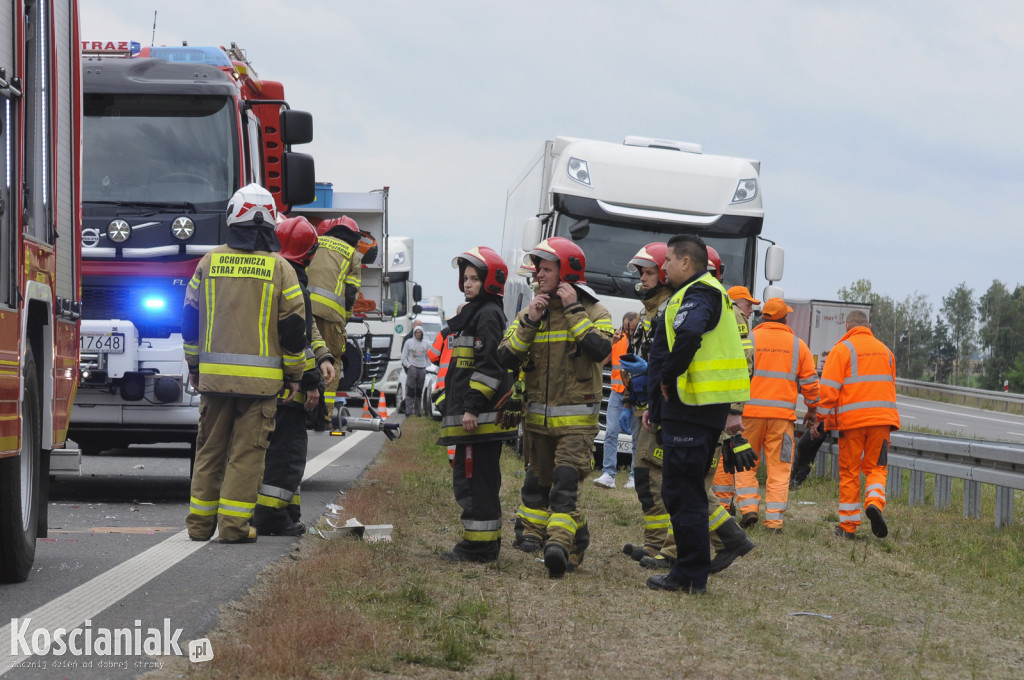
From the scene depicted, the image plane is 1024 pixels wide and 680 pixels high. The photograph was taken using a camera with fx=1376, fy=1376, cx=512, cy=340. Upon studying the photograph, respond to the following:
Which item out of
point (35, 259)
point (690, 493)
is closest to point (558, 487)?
point (690, 493)

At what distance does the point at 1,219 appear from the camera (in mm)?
5930

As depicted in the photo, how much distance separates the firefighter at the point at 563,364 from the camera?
7824 mm

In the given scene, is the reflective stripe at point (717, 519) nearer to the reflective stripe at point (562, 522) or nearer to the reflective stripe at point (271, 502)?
the reflective stripe at point (562, 522)

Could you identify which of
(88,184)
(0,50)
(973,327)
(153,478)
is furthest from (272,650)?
(973,327)

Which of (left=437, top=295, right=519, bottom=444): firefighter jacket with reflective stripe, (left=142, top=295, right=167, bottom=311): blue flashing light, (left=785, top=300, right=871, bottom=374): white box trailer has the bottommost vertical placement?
(left=785, top=300, right=871, bottom=374): white box trailer

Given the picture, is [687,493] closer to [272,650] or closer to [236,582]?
[236,582]

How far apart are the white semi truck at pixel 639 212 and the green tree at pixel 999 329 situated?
8351 cm

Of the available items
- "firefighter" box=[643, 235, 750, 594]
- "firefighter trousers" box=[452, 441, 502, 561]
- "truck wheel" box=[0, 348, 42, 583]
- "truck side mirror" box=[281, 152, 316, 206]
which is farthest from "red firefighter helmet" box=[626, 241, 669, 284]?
"truck wheel" box=[0, 348, 42, 583]

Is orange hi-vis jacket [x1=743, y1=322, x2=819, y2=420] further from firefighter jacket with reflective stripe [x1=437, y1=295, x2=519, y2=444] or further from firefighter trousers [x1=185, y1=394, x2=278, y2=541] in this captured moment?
firefighter trousers [x1=185, y1=394, x2=278, y2=541]

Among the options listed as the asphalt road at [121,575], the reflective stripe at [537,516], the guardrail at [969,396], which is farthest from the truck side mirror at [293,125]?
the guardrail at [969,396]

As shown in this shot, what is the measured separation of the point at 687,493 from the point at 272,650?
9.68ft

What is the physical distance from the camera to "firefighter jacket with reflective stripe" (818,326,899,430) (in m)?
10.6

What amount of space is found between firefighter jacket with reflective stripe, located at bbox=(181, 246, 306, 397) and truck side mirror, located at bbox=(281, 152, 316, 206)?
118 inches

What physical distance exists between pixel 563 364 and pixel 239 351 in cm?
186
